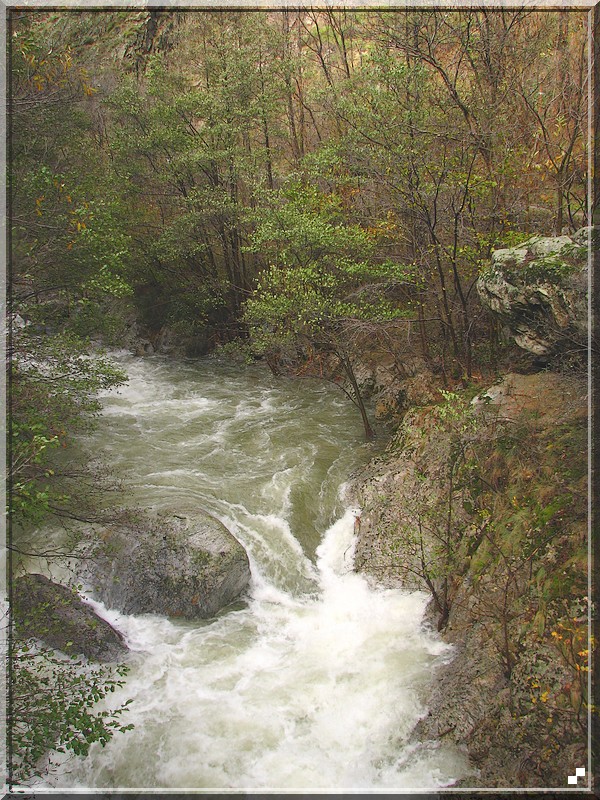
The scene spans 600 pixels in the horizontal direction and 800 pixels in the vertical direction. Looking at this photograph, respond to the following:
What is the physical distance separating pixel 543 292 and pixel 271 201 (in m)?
7.20

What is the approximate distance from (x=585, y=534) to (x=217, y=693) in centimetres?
462

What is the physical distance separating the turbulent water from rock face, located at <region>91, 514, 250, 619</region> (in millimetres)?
235

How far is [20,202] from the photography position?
7.51 metres

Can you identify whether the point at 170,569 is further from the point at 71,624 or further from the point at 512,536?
the point at 512,536

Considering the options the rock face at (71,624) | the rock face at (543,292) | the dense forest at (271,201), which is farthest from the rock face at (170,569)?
the rock face at (543,292)

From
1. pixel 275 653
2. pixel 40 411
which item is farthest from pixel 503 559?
pixel 40 411

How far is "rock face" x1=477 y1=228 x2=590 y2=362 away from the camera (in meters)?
7.05

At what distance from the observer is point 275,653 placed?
286 inches

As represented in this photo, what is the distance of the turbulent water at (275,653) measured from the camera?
5.81 metres

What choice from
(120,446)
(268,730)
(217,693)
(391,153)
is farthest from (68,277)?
(268,730)

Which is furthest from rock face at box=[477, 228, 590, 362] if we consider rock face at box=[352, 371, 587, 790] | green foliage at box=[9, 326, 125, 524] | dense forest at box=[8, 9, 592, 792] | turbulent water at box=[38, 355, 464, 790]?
green foliage at box=[9, 326, 125, 524]

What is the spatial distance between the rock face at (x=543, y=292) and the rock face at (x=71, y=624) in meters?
6.84

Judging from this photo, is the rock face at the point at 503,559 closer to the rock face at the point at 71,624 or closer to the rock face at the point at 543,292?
the rock face at the point at 543,292

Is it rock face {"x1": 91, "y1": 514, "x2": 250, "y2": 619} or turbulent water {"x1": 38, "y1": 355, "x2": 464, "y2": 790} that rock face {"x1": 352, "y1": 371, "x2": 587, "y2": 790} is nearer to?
turbulent water {"x1": 38, "y1": 355, "x2": 464, "y2": 790}
